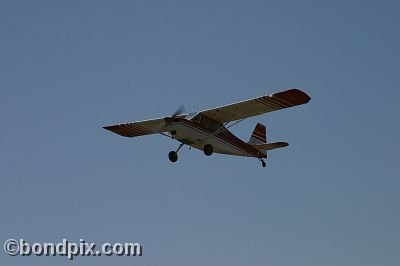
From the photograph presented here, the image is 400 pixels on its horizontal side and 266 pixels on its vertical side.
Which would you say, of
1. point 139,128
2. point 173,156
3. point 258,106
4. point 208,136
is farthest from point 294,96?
point 139,128

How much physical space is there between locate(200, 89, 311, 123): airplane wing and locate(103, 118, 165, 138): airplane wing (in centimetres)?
225

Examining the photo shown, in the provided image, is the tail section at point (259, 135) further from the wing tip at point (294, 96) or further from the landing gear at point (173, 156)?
the wing tip at point (294, 96)

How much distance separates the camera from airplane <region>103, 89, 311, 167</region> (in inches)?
1070

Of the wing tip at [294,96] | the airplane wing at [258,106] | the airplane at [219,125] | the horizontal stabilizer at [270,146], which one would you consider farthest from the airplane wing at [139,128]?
the wing tip at [294,96]

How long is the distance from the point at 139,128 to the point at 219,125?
13.6 feet

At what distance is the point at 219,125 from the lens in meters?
29.6

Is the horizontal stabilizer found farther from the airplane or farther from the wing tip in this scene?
the wing tip

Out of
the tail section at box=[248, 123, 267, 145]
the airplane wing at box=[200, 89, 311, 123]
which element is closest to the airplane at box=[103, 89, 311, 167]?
the airplane wing at box=[200, 89, 311, 123]

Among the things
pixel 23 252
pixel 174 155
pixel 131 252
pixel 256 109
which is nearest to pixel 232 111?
pixel 256 109

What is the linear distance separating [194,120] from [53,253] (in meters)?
11.3

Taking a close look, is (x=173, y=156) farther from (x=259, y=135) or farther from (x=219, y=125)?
(x=259, y=135)

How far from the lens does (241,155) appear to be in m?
31.2

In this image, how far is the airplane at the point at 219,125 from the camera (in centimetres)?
2717

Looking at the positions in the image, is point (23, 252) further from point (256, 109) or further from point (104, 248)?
point (256, 109)
